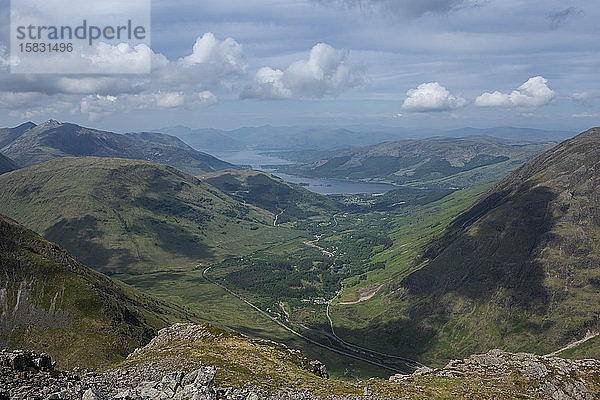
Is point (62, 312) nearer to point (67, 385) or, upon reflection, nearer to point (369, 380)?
point (369, 380)

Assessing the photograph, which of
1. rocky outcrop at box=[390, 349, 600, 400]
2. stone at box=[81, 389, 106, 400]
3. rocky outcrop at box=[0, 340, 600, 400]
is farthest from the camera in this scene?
rocky outcrop at box=[390, 349, 600, 400]

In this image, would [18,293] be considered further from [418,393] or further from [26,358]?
[418,393]

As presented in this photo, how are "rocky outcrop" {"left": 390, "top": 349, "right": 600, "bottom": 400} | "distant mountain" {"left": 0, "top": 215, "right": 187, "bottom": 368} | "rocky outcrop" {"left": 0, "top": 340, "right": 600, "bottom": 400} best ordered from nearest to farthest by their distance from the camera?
1. "rocky outcrop" {"left": 0, "top": 340, "right": 600, "bottom": 400}
2. "rocky outcrop" {"left": 390, "top": 349, "right": 600, "bottom": 400}
3. "distant mountain" {"left": 0, "top": 215, "right": 187, "bottom": 368}

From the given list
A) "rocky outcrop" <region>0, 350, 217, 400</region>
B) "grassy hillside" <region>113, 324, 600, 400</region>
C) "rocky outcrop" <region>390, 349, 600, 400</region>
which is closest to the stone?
"rocky outcrop" <region>0, 350, 217, 400</region>

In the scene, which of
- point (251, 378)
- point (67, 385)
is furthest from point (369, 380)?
point (67, 385)

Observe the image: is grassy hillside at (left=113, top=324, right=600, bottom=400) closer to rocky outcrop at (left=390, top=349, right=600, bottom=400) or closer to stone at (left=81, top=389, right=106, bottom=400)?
rocky outcrop at (left=390, top=349, right=600, bottom=400)

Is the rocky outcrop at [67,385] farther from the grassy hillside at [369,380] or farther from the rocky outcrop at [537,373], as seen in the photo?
the rocky outcrop at [537,373]

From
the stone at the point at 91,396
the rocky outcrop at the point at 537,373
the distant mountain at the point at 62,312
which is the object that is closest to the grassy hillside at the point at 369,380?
the rocky outcrop at the point at 537,373
